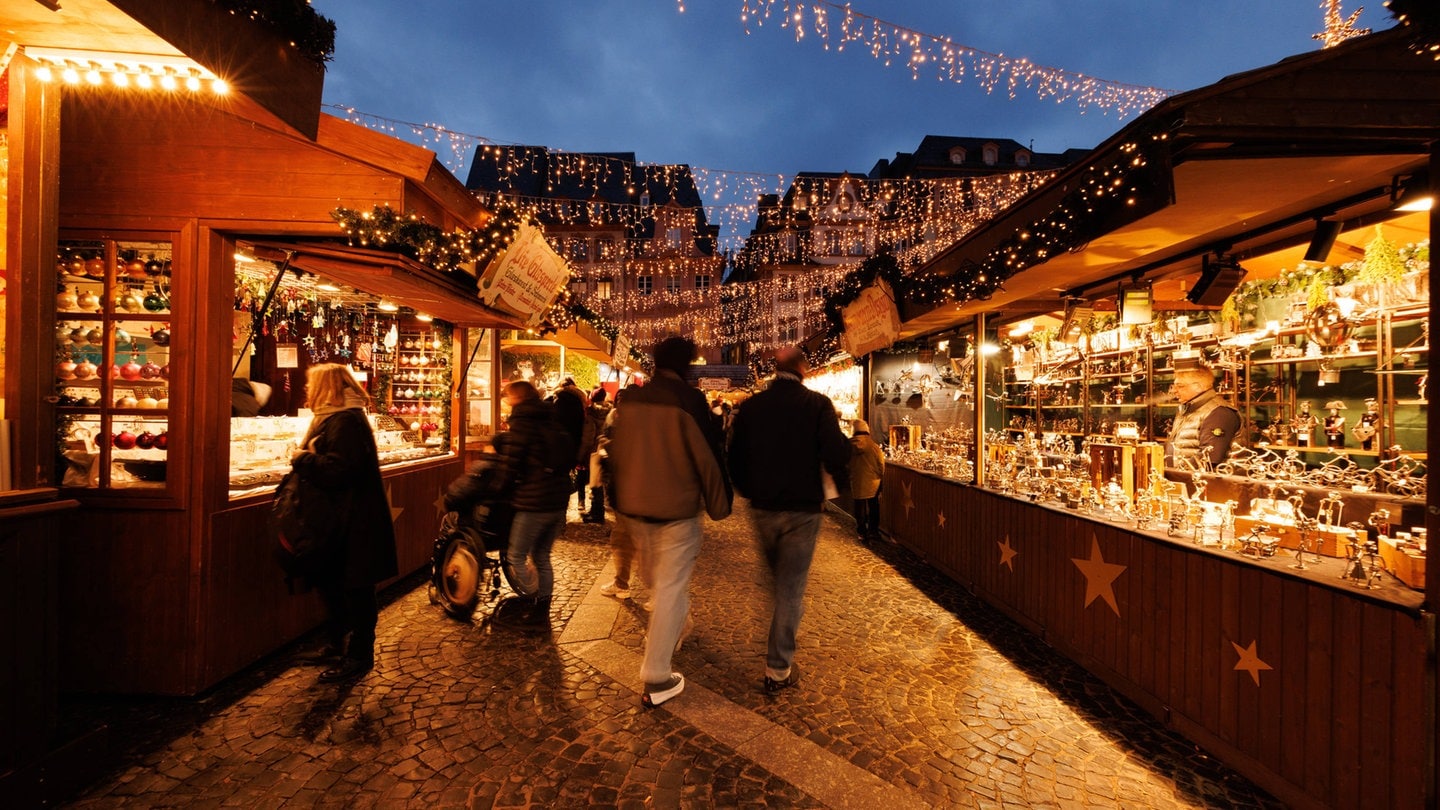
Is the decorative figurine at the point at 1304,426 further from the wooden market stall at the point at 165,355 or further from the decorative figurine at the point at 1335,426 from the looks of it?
the wooden market stall at the point at 165,355

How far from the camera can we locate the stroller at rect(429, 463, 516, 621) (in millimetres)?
4922

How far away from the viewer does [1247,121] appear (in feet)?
8.87

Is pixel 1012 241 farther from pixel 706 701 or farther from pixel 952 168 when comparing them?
pixel 952 168

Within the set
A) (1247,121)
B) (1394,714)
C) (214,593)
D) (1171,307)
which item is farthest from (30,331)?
(1171,307)

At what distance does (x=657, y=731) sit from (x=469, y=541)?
2436mm

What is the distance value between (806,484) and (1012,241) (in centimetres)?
268

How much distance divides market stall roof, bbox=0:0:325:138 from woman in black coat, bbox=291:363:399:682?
64.3 inches

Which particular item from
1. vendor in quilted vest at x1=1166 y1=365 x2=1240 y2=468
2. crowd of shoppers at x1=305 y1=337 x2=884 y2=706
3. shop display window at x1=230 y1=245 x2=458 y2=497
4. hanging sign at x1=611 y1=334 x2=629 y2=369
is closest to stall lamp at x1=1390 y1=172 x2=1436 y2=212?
crowd of shoppers at x1=305 y1=337 x2=884 y2=706

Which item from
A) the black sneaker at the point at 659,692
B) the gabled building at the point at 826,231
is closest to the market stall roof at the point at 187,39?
the black sneaker at the point at 659,692

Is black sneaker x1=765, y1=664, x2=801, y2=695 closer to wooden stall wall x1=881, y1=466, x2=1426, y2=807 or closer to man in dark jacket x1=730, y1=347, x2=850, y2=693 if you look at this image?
man in dark jacket x1=730, y1=347, x2=850, y2=693

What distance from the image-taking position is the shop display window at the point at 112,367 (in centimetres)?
371

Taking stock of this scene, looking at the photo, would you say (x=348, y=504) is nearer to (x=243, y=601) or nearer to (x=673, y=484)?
(x=243, y=601)

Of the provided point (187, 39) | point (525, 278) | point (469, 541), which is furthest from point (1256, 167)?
point (525, 278)

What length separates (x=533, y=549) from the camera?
5086mm
